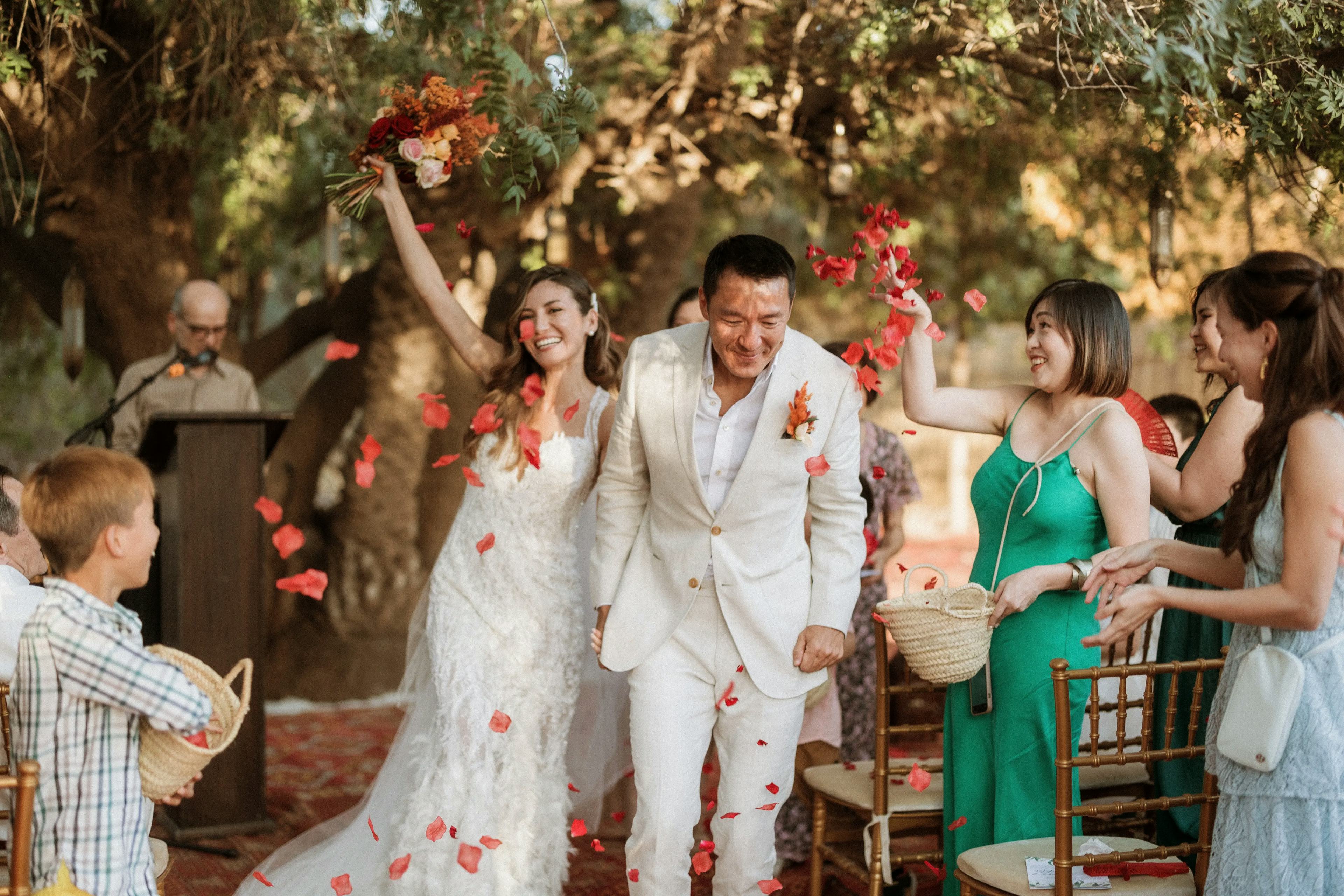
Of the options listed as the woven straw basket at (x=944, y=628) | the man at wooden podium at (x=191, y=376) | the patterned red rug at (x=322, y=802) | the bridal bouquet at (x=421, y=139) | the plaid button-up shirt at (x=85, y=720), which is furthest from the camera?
the man at wooden podium at (x=191, y=376)

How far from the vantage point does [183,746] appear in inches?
97.0

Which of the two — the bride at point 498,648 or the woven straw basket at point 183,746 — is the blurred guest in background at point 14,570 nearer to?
the woven straw basket at point 183,746

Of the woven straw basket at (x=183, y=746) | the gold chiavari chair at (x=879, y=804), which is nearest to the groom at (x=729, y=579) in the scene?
the gold chiavari chair at (x=879, y=804)

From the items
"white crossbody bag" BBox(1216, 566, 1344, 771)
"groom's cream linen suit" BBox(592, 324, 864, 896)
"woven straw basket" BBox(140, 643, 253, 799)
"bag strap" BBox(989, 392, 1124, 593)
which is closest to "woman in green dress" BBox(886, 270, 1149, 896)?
"bag strap" BBox(989, 392, 1124, 593)

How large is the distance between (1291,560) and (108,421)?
4.35 m

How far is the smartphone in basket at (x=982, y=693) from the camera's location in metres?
3.37

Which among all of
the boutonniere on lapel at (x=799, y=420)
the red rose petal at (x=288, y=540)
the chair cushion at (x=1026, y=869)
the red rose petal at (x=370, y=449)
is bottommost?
the chair cushion at (x=1026, y=869)

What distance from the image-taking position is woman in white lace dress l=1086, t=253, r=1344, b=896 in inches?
91.9

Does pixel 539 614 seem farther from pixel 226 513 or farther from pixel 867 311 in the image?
pixel 867 311

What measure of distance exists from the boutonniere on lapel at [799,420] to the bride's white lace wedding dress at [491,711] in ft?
2.68

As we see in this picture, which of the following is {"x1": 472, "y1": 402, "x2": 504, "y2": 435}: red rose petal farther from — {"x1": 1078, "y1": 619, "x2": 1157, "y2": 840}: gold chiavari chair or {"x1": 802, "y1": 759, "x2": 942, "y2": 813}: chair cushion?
{"x1": 1078, "y1": 619, "x2": 1157, "y2": 840}: gold chiavari chair

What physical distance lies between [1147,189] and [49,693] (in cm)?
498

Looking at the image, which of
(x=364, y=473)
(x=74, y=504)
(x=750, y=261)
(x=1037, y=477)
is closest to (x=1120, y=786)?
(x=1037, y=477)

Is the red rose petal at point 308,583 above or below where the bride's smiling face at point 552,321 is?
below
